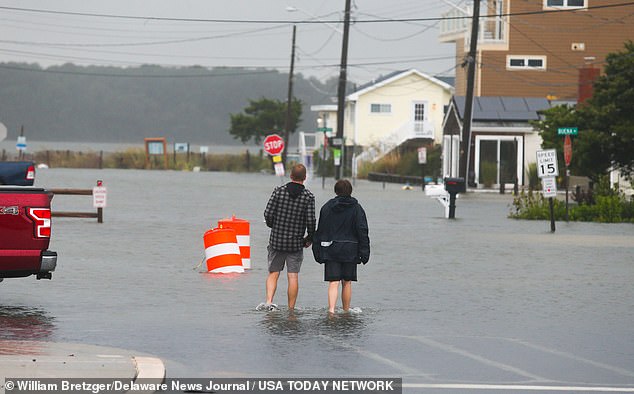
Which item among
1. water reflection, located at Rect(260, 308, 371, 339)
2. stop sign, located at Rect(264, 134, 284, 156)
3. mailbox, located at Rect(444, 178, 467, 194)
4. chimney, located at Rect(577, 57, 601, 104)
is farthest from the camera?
chimney, located at Rect(577, 57, 601, 104)

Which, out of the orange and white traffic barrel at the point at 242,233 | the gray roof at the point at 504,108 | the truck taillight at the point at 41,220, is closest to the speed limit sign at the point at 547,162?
the orange and white traffic barrel at the point at 242,233

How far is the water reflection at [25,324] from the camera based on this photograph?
12.6 metres

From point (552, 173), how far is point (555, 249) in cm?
586

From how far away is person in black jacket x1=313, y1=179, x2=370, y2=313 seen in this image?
48.0 ft

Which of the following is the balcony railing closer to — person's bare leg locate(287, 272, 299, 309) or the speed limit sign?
the speed limit sign

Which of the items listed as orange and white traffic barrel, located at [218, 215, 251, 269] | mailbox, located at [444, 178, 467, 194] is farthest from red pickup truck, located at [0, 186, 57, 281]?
mailbox, located at [444, 178, 467, 194]

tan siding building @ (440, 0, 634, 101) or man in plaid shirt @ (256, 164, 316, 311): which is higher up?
tan siding building @ (440, 0, 634, 101)

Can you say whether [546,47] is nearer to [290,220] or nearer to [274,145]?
[274,145]

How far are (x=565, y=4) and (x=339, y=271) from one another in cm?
7021

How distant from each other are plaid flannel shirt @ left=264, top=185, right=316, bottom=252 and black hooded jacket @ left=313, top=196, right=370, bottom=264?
11.8 inches

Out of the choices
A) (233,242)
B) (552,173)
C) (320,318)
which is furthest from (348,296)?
(552,173)

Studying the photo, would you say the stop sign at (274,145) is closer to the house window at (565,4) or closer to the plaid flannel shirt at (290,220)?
the plaid flannel shirt at (290,220)

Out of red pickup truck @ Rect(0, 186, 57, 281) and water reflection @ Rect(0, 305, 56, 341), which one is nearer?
water reflection @ Rect(0, 305, 56, 341)

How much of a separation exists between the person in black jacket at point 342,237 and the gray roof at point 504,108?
2055 inches
